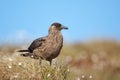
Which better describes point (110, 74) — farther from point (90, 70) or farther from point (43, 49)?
point (43, 49)

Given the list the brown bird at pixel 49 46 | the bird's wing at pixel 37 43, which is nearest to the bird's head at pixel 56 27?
the brown bird at pixel 49 46

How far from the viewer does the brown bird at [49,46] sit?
1608 cm

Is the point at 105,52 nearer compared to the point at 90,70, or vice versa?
the point at 90,70

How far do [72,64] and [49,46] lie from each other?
9572 millimetres

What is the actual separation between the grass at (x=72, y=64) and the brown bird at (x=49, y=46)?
211mm

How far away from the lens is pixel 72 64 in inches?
1013

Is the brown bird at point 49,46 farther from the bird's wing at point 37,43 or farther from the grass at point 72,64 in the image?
the grass at point 72,64

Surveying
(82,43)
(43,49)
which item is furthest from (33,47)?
(82,43)

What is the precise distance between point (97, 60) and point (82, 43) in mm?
2291

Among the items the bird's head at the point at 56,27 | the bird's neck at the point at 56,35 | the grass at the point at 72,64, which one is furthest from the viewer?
the bird's head at the point at 56,27

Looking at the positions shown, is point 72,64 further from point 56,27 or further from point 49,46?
point 49,46

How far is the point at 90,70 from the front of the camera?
975 inches

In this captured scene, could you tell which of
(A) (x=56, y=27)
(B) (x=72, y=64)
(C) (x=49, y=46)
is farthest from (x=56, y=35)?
(B) (x=72, y=64)

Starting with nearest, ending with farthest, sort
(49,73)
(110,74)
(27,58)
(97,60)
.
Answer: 1. (49,73)
2. (27,58)
3. (110,74)
4. (97,60)
